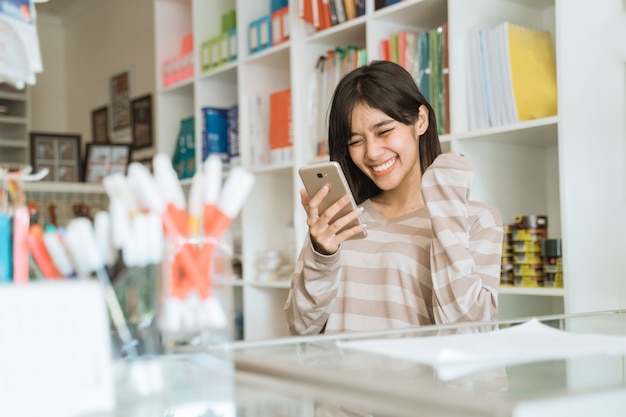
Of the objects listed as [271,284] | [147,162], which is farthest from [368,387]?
[147,162]

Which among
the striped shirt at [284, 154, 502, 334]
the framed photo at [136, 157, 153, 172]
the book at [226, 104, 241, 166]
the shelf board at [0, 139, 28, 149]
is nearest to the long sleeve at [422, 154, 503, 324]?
the striped shirt at [284, 154, 502, 334]

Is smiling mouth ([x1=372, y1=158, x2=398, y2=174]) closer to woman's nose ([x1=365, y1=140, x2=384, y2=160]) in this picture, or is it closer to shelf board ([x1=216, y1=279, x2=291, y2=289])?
woman's nose ([x1=365, y1=140, x2=384, y2=160])

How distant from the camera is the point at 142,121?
4.78 metres

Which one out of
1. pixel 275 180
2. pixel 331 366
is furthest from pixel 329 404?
pixel 275 180

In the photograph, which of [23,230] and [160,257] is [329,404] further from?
[23,230]

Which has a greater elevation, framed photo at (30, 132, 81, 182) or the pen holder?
framed photo at (30, 132, 81, 182)

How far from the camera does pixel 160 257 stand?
67 cm

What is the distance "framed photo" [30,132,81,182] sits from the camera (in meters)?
4.46

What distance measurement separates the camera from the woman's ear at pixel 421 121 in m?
1.85

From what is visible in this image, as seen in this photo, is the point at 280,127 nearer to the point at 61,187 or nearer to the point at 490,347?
the point at 61,187

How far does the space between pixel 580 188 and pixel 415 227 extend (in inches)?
18.3

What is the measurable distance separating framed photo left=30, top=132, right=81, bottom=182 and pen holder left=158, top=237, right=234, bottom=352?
3.93 meters

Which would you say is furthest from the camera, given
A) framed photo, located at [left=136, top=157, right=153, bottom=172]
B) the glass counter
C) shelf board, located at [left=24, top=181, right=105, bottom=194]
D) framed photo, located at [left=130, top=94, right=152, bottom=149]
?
framed photo, located at [left=130, top=94, right=152, bottom=149]

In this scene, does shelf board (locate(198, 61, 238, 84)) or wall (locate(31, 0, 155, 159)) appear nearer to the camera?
shelf board (locate(198, 61, 238, 84))
